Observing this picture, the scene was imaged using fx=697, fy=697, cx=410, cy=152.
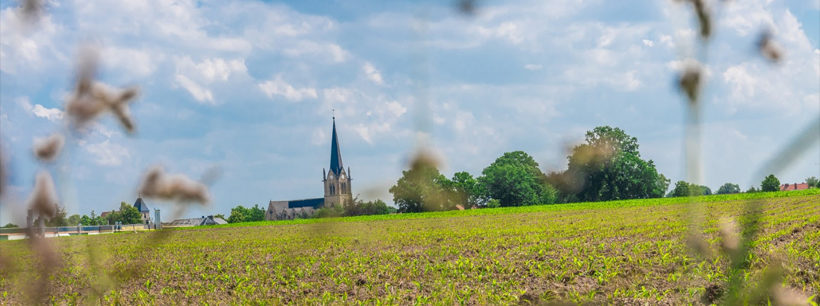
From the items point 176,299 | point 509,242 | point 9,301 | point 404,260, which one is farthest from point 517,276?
point 9,301

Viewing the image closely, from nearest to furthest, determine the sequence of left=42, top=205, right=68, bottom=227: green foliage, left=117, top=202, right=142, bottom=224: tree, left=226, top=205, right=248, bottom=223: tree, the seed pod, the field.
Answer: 1. the seed pod
2. left=42, top=205, right=68, bottom=227: green foliage
3. left=117, top=202, right=142, bottom=224: tree
4. left=226, top=205, right=248, bottom=223: tree
5. the field

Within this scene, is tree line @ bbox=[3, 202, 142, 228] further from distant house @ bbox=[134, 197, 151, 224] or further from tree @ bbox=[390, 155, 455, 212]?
tree @ bbox=[390, 155, 455, 212]

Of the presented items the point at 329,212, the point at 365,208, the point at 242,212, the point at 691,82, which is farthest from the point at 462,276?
the point at 691,82

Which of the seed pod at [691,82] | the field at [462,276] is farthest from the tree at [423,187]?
the field at [462,276]

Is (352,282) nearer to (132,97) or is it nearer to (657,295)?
(657,295)

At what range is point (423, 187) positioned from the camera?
2.93 ft

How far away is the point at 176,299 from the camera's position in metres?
11.1

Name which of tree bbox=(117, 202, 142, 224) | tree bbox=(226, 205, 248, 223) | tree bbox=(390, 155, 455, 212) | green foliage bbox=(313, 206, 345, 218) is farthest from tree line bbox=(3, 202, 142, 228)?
tree bbox=(390, 155, 455, 212)

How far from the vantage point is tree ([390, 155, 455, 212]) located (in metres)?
0.79

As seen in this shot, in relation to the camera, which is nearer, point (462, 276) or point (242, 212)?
point (242, 212)

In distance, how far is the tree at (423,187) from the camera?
A: 0.79 meters

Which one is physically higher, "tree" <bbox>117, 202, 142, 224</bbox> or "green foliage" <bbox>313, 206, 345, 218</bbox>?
"tree" <bbox>117, 202, 142, 224</bbox>

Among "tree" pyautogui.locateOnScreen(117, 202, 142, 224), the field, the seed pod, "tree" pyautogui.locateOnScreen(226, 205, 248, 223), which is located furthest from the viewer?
the field

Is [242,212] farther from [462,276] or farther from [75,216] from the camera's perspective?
[462,276]
